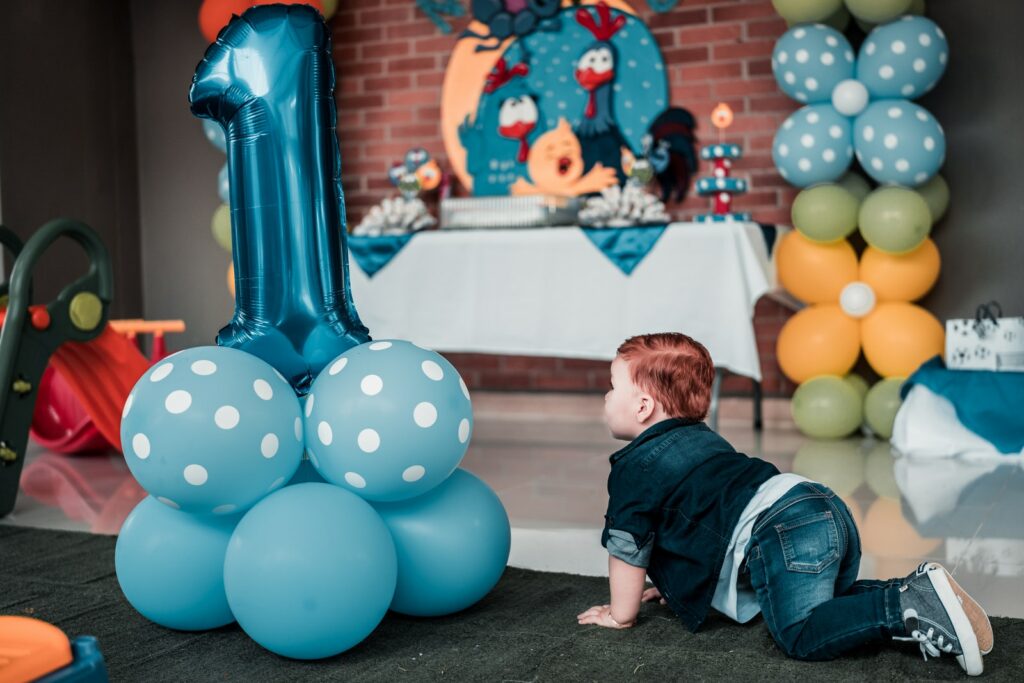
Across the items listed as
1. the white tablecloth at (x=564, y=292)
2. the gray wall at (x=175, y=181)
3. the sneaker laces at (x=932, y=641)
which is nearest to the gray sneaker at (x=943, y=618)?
the sneaker laces at (x=932, y=641)

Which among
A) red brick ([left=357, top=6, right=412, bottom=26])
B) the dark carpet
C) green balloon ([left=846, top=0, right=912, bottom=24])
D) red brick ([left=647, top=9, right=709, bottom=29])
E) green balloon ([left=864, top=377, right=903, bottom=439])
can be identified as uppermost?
red brick ([left=357, top=6, right=412, bottom=26])

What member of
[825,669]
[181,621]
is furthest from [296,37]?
[825,669]

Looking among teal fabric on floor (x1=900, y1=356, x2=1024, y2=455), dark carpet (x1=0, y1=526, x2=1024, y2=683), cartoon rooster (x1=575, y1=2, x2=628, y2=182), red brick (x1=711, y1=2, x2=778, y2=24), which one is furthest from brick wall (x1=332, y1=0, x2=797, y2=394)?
dark carpet (x1=0, y1=526, x2=1024, y2=683)

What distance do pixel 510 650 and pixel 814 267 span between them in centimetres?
241

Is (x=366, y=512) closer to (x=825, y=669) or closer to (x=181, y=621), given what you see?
(x=181, y=621)

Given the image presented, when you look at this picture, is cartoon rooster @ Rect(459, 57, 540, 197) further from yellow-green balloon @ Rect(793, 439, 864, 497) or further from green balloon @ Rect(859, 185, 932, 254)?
yellow-green balloon @ Rect(793, 439, 864, 497)

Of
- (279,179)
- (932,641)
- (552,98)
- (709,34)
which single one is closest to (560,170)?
(552,98)

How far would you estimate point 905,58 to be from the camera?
3.54 meters

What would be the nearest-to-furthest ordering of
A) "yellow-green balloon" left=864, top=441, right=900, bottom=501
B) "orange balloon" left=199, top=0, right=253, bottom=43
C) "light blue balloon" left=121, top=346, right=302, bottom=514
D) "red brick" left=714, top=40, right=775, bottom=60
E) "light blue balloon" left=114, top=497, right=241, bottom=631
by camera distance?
Answer: "light blue balloon" left=121, top=346, right=302, bottom=514 < "light blue balloon" left=114, top=497, right=241, bottom=631 < "yellow-green balloon" left=864, top=441, right=900, bottom=501 < "red brick" left=714, top=40, right=775, bottom=60 < "orange balloon" left=199, top=0, right=253, bottom=43

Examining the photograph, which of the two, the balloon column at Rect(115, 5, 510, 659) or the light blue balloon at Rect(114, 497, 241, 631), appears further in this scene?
the light blue balloon at Rect(114, 497, 241, 631)

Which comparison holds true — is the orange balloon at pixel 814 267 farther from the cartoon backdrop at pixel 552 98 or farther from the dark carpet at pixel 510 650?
the dark carpet at pixel 510 650

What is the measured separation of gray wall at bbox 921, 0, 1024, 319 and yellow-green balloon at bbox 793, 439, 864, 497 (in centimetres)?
78

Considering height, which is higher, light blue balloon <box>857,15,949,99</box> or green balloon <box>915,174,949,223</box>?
light blue balloon <box>857,15,949,99</box>

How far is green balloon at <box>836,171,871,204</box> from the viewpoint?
3814 mm
